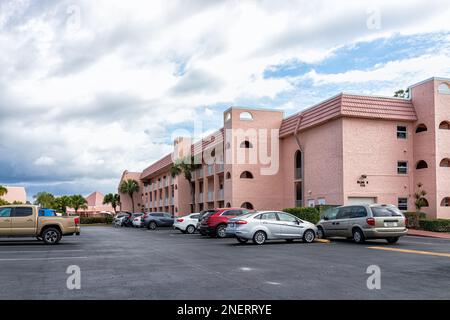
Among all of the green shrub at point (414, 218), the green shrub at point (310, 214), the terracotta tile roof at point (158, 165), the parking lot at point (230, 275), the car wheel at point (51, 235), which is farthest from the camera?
the terracotta tile roof at point (158, 165)

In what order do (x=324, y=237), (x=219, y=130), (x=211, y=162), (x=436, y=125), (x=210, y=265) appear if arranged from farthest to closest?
(x=211, y=162), (x=219, y=130), (x=436, y=125), (x=324, y=237), (x=210, y=265)

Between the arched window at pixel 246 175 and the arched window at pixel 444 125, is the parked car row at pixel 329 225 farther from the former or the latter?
the arched window at pixel 246 175

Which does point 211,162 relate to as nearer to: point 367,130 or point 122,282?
point 367,130

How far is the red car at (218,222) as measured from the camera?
26.8 meters

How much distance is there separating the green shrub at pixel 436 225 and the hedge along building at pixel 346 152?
7.76ft

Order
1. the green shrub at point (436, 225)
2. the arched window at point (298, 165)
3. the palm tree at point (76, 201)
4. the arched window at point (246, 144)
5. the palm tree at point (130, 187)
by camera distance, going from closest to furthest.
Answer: the green shrub at point (436, 225)
the arched window at point (298, 165)
the arched window at point (246, 144)
the palm tree at point (130, 187)
the palm tree at point (76, 201)

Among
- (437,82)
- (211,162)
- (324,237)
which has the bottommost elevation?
(324,237)

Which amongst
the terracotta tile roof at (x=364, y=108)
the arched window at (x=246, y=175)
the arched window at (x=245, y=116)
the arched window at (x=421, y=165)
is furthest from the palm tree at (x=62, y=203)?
the arched window at (x=421, y=165)

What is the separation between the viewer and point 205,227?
27.0 meters

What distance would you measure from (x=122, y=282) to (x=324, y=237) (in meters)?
14.6

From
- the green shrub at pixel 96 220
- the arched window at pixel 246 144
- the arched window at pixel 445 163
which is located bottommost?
the green shrub at pixel 96 220

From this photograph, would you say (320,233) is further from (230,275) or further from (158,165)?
(158,165)

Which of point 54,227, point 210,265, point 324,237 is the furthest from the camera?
point 324,237

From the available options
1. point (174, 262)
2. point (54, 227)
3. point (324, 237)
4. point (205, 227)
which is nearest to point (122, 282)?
point (174, 262)
